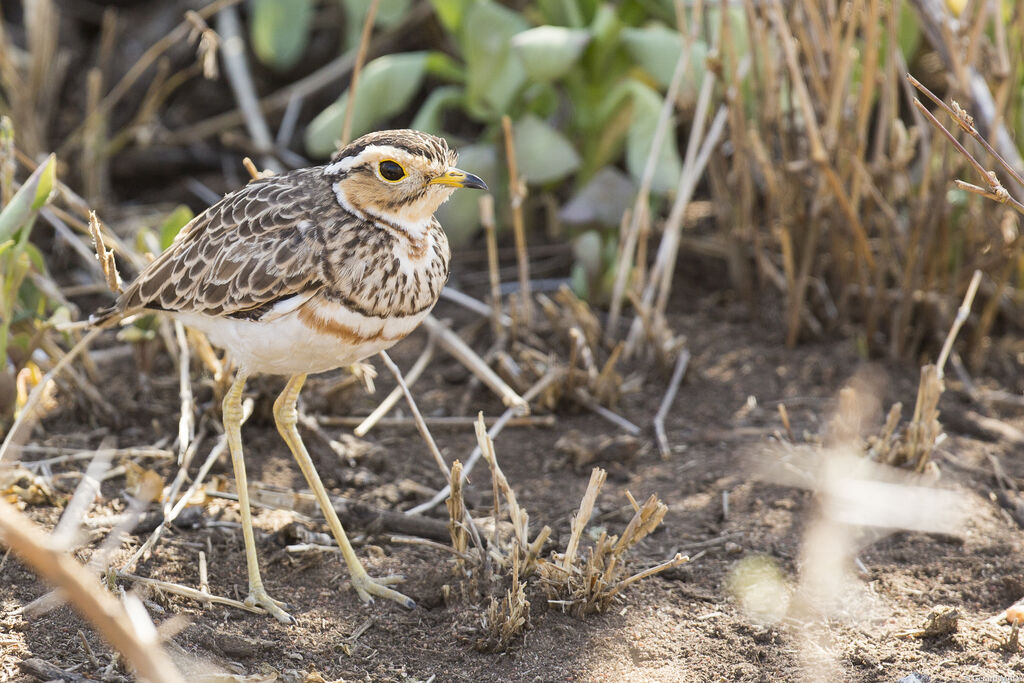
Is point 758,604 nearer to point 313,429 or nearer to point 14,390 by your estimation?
point 313,429

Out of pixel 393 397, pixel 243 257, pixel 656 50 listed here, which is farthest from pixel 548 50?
pixel 243 257

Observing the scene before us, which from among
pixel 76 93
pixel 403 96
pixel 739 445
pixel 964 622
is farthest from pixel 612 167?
pixel 76 93

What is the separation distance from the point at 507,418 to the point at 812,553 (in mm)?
1262

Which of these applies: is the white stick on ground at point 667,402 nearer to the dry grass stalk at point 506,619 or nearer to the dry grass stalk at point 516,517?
the dry grass stalk at point 516,517

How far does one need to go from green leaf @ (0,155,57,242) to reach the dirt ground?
916 mm

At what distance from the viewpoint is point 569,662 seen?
9.82 ft

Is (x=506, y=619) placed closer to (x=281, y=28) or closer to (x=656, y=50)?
(x=656, y=50)

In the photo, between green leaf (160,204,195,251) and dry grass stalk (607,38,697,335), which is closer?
green leaf (160,204,195,251)

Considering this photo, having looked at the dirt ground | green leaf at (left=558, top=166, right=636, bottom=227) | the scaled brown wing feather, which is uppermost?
the scaled brown wing feather

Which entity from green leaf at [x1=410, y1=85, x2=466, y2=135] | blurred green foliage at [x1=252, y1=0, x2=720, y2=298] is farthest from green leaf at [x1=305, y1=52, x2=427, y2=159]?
green leaf at [x1=410, y1=85, x2=466, y2=135]

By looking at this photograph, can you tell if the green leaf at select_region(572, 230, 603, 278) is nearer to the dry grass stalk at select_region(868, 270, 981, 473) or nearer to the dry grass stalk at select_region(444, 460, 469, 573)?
the dry grass stalk at select_region(868, 270, 981, 473)

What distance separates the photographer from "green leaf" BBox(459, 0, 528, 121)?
5.07m

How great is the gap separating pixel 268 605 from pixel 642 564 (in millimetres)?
1168

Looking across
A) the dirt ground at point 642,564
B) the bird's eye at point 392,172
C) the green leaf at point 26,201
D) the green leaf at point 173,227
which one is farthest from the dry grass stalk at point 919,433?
the green leaf at point 26,201
